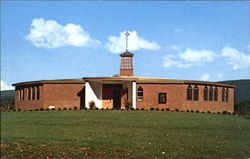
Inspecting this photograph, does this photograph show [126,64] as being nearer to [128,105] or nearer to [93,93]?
[93,93]

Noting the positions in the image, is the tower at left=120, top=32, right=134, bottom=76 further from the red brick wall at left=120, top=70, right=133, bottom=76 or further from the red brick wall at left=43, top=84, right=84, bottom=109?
the red brick wall at left=43, top=84, right=84, bottom=109

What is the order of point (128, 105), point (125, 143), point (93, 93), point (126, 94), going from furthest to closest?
1. point (126, 94)
2. point (93, 93)
3. point (128, 105)
4. point (125, 143)

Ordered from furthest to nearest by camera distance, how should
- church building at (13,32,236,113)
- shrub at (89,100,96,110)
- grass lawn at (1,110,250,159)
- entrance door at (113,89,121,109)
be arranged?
entrance door at (113,89,121,109) → church building at (13,32,236,113) → shrub at (89,100,96,110) → grass lawn at (1,110,250,159)

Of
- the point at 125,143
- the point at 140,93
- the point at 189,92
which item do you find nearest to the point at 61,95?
the point at 140,93

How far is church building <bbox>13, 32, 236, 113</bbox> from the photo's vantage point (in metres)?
32.8

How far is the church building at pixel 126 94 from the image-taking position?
32781 mm

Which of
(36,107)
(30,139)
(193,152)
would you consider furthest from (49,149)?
(36,107)

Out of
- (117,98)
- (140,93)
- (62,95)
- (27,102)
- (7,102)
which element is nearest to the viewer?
(140,93)

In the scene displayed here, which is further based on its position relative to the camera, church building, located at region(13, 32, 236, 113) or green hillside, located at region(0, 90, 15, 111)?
green hillside, located at region(0, 90, 15, 111)

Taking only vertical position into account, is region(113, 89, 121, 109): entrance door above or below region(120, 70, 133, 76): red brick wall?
below

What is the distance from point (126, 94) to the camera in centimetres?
3438

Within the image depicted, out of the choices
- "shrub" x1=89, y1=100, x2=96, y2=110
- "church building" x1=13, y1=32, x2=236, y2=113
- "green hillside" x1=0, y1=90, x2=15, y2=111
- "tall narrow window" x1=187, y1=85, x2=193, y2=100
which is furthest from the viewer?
"green hillside" x1=0, y1=90, x2=15, y2=111

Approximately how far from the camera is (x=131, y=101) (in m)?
32.6

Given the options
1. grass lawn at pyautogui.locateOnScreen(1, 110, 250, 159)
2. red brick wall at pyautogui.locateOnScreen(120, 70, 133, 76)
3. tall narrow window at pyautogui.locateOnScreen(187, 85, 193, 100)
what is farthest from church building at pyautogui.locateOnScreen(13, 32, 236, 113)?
grass lawn at pyautogui.locateOnScreen(1, 110, 250, 159)
